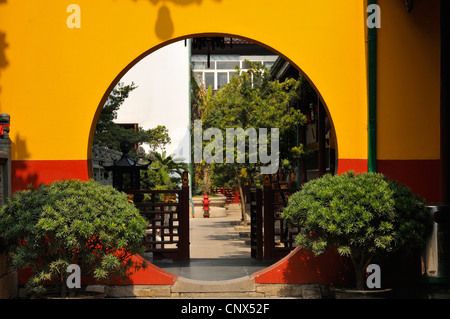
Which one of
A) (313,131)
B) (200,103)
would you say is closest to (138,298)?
(313,131)

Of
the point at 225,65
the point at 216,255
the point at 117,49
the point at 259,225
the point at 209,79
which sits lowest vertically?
the point at 216,255

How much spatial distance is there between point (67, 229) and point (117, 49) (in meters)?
2.74

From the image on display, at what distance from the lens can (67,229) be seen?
6.70 metres

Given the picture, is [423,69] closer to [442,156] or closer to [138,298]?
[442,156]

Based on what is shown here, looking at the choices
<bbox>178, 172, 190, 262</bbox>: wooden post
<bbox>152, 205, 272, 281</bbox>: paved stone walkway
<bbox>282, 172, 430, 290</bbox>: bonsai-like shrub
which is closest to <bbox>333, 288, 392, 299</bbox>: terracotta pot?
<bbox>282, 172, 430, 290</bbox>: bonsai-like shrub

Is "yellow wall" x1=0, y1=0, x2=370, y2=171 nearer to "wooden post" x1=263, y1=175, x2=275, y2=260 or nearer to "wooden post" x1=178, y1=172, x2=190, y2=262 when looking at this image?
"wooden post" x1=263, y1=175, x2=275, y2=260

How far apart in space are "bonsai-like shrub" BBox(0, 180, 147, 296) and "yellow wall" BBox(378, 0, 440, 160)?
139 inches

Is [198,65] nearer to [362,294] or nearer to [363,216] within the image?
[362,294]

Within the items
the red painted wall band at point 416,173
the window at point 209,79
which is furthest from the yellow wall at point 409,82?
the window at point 209,79

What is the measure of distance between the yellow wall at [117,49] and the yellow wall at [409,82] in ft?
0.91

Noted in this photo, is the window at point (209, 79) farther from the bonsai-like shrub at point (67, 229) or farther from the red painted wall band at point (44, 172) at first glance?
the bonsai-like shrub at point (67, 229)

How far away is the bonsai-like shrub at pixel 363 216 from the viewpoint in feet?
23.2

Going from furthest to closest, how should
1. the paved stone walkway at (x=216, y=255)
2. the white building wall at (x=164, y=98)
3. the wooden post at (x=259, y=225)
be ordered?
the white building wall at (x=164, y=98), the wooden post at (x=259, y=225), the paved stone walkway at (x=216, y=255)

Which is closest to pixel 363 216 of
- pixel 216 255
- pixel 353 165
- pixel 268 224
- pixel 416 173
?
pixel 353 165
